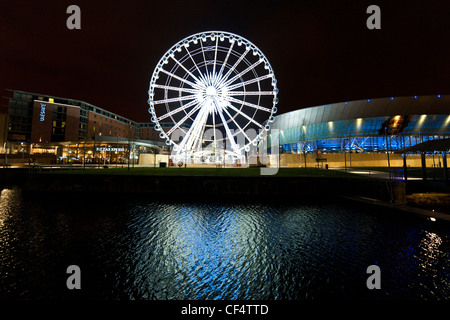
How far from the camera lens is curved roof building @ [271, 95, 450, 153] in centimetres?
5353

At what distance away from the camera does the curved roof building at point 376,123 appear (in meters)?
53.5

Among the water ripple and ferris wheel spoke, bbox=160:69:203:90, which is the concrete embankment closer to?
the water ripple

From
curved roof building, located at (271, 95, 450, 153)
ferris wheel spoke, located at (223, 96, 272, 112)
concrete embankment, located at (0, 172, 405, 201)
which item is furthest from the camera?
curved roof building, located at (271, 95, 450, 153)

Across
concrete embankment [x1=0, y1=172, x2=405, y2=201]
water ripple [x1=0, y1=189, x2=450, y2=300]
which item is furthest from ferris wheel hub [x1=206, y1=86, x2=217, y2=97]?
water ripple [x1=0, y1=189, x2=450, y2=300]

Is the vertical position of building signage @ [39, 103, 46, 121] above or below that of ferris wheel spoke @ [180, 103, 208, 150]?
above

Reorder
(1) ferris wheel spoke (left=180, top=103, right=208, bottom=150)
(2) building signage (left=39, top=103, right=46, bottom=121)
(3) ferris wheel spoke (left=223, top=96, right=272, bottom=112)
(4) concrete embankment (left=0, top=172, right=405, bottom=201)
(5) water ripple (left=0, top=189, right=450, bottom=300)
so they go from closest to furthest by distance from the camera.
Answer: (5) water ripple (left=0, top=189, right=450, bottom=300) → (4) concrete embankment (left=0, top=172, right=405, bottom=201) → (3) ferris wheel spoke (left=223, top=96, right=272, bottom=112) → (1) ferris wheel spoke (left=180, top=103, right=208, bottom=150) → (2) building signage (left=39, top=103, right=46, bottom=121)

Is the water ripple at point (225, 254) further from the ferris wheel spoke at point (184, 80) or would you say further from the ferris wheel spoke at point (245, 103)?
the ferris wheel spoke at point (184, 80)

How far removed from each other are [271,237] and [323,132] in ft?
196

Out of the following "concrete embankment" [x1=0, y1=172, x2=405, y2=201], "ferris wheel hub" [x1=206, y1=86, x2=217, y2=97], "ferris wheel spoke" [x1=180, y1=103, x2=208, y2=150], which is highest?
"ferris wheel hub" [x1=206, y1=86, x2=217, y2=97]

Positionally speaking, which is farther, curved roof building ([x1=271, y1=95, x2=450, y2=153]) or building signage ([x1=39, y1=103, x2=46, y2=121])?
building signage ([x1=39, y1=103, x2=46, y2=121])

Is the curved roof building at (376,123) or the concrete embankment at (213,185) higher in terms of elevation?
the curved roof building at (376,123)

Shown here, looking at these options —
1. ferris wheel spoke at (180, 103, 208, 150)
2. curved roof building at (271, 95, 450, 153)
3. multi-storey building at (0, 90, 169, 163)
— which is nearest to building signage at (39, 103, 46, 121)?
multi-storey building at (0, 90, 169, 163)

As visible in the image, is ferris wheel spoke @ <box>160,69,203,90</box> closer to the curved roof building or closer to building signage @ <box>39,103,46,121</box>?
the curved roof building

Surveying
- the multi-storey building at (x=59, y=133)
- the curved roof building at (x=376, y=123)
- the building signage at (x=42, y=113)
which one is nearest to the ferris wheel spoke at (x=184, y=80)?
the curved roof building at (x=376, y=123)
